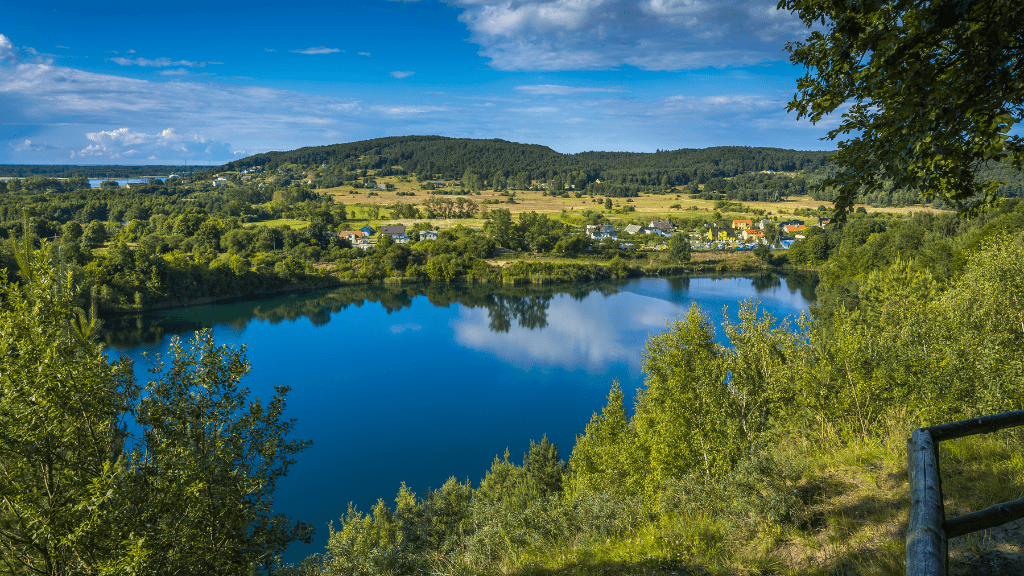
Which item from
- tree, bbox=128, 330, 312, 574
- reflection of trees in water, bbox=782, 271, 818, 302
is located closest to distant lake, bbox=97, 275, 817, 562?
reflection of trees in water, bbox=782, 271, 818, 302

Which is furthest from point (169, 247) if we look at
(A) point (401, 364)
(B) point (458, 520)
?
(B) point (458, 520)

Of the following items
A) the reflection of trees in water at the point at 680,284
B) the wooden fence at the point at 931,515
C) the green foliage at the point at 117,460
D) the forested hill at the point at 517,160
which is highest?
the forested hill at the point at 517,160

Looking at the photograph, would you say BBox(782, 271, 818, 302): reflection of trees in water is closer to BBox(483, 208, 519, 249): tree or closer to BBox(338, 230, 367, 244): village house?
BBox(483, 208, 519, 249): tree

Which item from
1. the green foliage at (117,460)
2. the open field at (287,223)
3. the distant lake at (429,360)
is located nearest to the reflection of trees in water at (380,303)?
the distant lake at (429,360)

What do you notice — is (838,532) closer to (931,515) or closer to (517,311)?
(931,515)

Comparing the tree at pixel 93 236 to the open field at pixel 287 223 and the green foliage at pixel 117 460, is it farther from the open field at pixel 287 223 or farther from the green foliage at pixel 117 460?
the green foliage at pixel 117 460

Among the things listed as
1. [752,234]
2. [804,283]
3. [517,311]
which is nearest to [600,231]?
[752,234]

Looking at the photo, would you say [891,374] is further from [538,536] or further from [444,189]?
[444,189]
